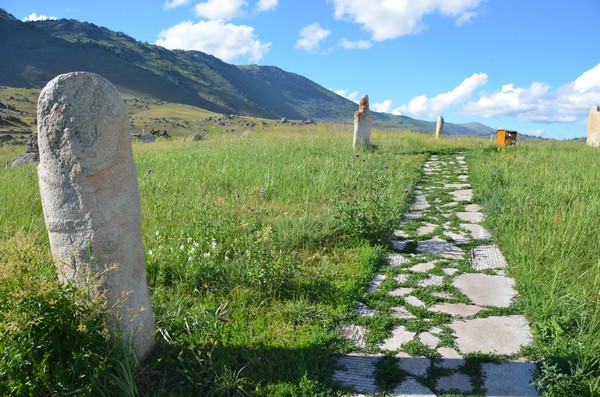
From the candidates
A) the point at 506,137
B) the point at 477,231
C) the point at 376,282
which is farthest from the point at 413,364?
the point at 506,137

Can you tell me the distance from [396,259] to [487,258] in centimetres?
103

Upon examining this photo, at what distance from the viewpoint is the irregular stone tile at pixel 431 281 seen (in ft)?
13.8

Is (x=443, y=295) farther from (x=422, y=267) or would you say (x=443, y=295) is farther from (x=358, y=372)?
(x=358, y=372)

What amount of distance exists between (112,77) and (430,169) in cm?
15595

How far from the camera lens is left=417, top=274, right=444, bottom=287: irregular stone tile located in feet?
13.8

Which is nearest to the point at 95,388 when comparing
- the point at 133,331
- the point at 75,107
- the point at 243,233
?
the point at 133,331

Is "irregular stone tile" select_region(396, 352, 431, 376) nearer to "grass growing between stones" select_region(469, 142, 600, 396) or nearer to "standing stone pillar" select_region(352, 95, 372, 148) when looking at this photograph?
"grass growing between stones" select_region(469, 142, 600, 396)

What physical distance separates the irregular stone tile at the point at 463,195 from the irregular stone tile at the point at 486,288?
11.5ft

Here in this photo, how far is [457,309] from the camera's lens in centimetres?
370

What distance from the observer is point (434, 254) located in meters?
5.04

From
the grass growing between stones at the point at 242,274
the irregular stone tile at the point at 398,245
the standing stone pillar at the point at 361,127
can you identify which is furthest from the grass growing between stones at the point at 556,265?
the standing stone pillar at the point at 361,127

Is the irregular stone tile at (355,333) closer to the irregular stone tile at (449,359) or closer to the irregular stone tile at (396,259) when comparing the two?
the irregular stone tile at (449,359)

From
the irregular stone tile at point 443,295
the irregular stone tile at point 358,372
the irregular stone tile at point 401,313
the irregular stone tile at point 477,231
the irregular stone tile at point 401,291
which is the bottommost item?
the irregular stone tile at point 358,372

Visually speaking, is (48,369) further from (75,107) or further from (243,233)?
(243,233)
